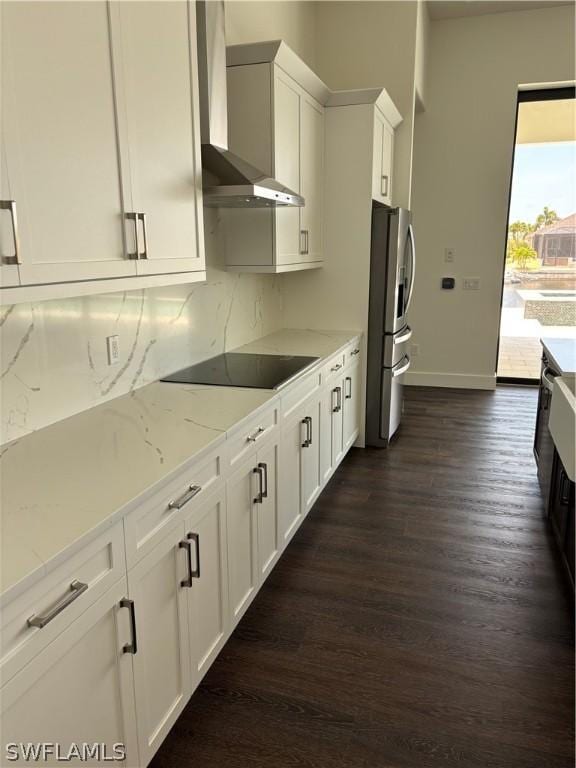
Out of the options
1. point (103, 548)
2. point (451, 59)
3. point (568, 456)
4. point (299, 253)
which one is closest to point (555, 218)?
point (451, 59)

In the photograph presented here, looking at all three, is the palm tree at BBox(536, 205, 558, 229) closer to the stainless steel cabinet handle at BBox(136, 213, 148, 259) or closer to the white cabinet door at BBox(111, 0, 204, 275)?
the white cabinet door at BBox(111, 0, 204, 275)

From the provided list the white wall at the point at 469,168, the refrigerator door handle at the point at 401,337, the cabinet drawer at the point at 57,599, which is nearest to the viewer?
the cabinet drawer at the point at 57,599

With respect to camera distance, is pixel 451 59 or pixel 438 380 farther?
pixel 438 380

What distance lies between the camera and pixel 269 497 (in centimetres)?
240

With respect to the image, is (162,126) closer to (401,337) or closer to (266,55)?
(266,55)

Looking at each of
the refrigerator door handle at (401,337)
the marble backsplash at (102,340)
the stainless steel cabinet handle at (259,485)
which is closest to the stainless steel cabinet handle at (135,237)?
the marble backsplash at (102,340)

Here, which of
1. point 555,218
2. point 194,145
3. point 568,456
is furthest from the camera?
point 555,218

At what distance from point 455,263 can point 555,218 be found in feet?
3.55

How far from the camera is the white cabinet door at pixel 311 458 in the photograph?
9.51 ft

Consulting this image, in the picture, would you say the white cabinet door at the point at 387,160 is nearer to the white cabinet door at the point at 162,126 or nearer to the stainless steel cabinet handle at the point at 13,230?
the white cabinet door at the point at 162,126

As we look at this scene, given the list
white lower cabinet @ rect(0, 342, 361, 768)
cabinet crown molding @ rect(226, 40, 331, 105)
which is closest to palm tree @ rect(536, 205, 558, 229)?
cabinet crown molding @ rect(226, 40, 331, 105)

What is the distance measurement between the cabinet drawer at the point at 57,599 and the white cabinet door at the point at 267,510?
0.95m

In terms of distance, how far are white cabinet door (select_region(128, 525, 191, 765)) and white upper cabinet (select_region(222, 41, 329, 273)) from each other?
1.90 metres

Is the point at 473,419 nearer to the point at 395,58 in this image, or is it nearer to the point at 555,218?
the point at 555,218
